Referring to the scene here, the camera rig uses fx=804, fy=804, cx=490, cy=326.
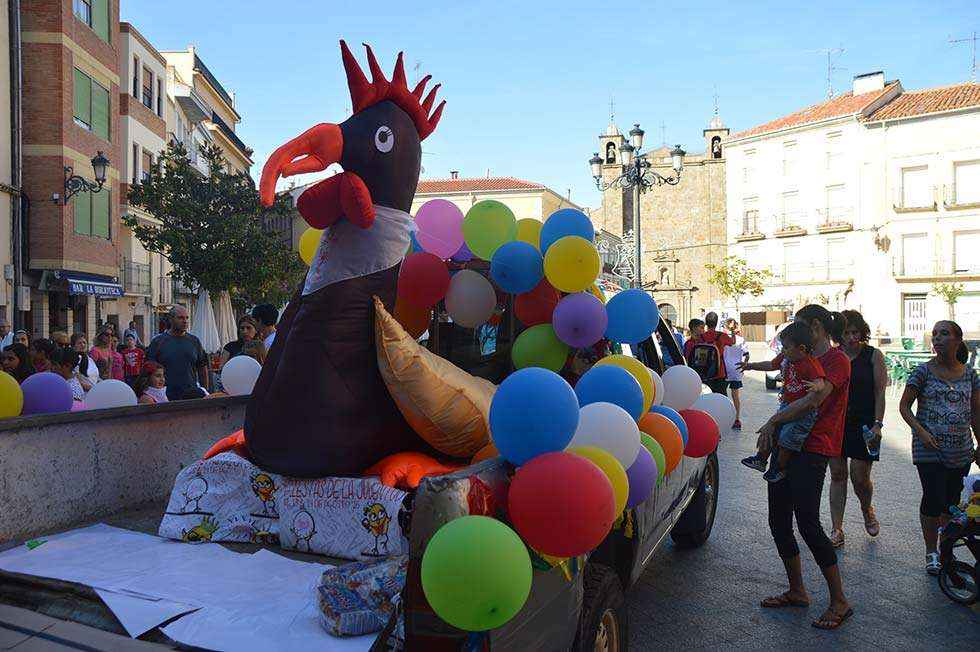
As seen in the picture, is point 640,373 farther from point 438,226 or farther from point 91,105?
point 91,105

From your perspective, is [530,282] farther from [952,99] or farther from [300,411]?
[952,99]

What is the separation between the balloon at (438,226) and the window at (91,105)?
896 inches

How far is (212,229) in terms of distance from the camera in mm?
20203

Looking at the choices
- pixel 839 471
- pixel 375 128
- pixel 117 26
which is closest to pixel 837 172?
pixel 117 26

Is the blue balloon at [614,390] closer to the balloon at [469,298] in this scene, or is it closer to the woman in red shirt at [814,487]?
the balloon at [469,298]

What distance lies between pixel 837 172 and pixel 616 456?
4875 centimetres

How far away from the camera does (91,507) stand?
12.0 feet

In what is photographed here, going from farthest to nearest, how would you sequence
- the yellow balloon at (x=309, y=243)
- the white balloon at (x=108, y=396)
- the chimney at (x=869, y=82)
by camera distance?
1. the chimney at (x=869, y=82)
2. the yellow balloon at (x=309, y=243)
3. the white balloon at (x=108, y=396)

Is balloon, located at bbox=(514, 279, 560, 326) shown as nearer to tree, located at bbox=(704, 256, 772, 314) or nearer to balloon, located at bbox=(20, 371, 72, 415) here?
balloon, located at bbox=(20, 371, 72, 415)

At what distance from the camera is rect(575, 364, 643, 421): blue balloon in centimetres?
341

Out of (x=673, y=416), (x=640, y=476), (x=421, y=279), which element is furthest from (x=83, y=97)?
(x=640, y=476)

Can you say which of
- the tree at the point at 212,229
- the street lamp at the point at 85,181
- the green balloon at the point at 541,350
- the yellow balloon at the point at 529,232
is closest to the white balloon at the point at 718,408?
the green balloon at the point at 541,350

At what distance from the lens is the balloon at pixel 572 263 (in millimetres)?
4164

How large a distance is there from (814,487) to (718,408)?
2.42 feet
